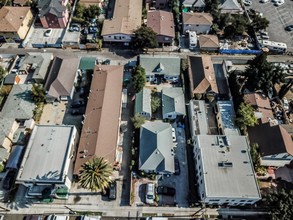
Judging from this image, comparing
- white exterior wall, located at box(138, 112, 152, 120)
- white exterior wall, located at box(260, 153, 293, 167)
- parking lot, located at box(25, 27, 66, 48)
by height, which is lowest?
white exterior wall, located at box(260, 153, 293, 167)

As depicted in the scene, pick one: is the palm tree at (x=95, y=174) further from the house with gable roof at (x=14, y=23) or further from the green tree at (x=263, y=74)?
the house with gable roof at (x=14, y=23)

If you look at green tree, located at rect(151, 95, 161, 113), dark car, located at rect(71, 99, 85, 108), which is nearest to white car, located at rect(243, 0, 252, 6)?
green tree, located at rect(151, 95, 161, 113)

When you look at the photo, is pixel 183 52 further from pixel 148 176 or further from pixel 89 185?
pixel 89 185

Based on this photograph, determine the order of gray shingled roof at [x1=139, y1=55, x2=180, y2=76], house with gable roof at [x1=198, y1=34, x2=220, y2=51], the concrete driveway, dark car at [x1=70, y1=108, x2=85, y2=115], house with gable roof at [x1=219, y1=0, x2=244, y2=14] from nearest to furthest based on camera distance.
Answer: the concrete driveway < dark car at [x1=70, y1=108, x2=85, y2=115] < gray shingled roof at [x1=139, y1=55, x2=180, y2=76] < house with gable roof at [x1=198, y1=34, x2=220, y2=51] < house with gable roof at [x1=219, y1=0, x2=244, y2=14]

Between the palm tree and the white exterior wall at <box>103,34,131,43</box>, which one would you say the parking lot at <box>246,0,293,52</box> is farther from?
the palm tree

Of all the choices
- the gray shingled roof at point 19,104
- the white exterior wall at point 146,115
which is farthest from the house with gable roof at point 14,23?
the white exterior wall at point 146,115

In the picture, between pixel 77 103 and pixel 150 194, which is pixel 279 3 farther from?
pixel 150 194

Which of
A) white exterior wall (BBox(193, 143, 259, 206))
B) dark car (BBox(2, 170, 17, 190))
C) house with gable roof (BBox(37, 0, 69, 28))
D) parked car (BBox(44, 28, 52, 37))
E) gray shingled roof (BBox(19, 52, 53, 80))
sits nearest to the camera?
white exterior wall (BBox(193, 143, 259, 206))
